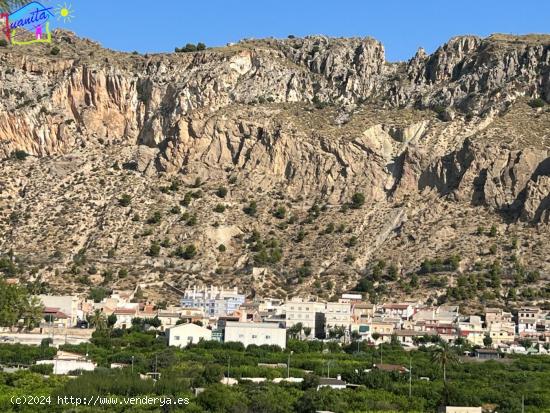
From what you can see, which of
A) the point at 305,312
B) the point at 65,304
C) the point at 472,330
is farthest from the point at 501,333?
the point at 65,304

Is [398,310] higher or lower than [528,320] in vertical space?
higher

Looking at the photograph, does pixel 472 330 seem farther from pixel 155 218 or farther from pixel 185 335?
pixel 155 218

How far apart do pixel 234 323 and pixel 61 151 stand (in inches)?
1669

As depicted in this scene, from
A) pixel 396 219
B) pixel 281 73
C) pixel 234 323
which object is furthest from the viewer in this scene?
pixel 281 73

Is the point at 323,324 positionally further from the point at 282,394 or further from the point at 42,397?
the point at 42,397

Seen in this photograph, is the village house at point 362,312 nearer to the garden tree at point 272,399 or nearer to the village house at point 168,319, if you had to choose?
the village house at point 168,319

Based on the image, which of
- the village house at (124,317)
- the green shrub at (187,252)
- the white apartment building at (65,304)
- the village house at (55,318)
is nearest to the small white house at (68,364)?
the village house at (55,318)

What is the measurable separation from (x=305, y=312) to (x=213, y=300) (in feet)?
30.5

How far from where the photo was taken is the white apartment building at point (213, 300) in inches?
3971

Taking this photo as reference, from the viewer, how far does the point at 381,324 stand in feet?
318

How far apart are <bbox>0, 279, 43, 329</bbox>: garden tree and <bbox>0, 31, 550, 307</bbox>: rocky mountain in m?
13.8

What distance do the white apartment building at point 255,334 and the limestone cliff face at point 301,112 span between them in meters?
32.1

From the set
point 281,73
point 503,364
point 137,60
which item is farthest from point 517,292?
point 137,60

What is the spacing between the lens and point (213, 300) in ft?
333
